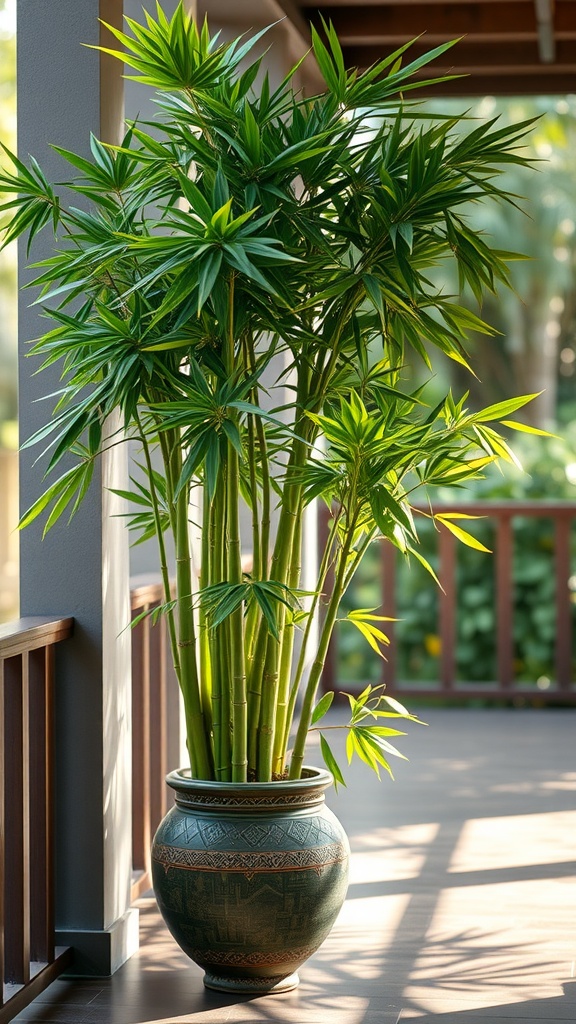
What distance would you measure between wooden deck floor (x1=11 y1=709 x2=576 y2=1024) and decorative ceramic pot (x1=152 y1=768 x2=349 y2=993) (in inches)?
4.7

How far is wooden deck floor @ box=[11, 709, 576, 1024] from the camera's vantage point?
266 centimetres

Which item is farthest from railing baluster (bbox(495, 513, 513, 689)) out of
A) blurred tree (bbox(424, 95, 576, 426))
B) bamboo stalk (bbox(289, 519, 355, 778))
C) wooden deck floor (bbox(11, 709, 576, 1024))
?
blurred tree (bbox(424, 95, 576, 426))

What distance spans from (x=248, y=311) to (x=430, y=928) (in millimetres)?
1623

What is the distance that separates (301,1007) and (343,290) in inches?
58.6

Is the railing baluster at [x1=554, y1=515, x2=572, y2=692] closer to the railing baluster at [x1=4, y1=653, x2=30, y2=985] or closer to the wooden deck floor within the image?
the wooden deck floor

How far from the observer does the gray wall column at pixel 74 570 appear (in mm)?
2857

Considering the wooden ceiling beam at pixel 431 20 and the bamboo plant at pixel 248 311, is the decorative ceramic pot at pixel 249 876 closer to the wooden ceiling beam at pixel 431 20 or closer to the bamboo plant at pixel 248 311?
the bamboo plant at pixel 248 311

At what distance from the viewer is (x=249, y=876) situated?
2.60m

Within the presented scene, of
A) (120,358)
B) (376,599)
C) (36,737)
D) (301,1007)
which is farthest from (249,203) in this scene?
(376,599)

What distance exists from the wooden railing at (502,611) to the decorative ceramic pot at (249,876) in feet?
12.0

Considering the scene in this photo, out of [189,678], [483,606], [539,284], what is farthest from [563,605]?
[539,284]

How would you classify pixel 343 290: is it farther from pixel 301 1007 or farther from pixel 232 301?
pixel 301 1007

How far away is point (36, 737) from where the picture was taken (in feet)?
9.20

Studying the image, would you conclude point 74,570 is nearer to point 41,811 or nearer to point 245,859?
point 41,811
